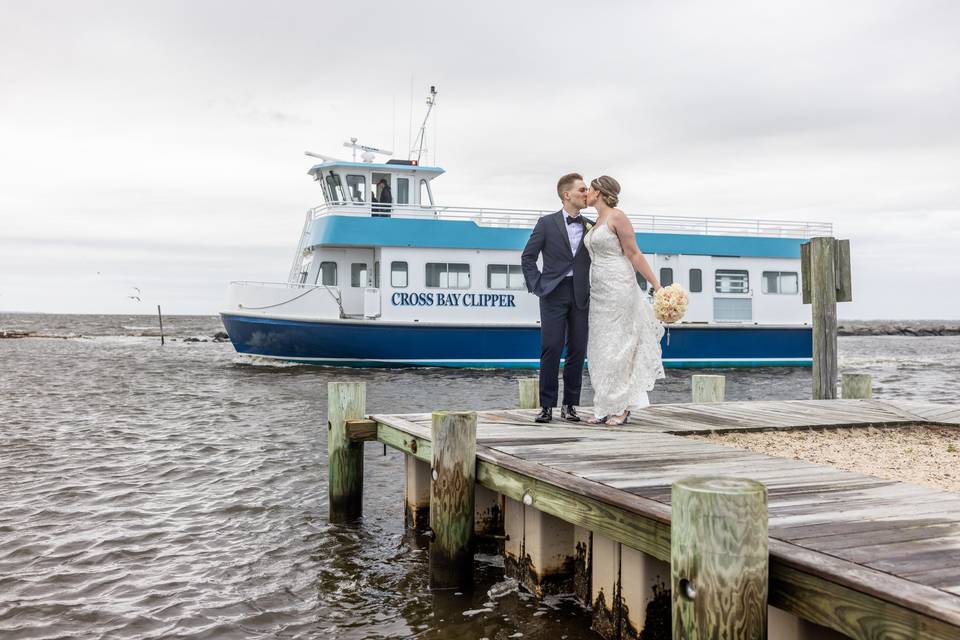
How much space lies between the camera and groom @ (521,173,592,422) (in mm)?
5344

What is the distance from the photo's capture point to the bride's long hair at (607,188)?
16.9 ft

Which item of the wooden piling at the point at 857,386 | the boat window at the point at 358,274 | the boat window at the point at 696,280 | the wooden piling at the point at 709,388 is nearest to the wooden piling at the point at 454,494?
the wooden piling at the point at 709,388

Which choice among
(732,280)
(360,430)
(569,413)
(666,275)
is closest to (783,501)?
(569,413)

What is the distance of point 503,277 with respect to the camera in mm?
17625

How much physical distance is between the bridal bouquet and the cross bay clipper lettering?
1197cm

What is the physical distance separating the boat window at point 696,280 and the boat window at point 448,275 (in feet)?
17.3

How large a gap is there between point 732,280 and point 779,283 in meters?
1.21

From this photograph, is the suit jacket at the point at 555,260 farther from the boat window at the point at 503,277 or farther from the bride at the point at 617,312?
the boat window at the point at 503,277

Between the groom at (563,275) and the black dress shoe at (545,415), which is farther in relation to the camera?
the black dress shoe at (545,415)

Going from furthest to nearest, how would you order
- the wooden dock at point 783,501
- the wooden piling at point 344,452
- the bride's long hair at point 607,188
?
1. the wooden piling at point 344,452
2. the bride's long hair at point 607,188
3. the wooden dock at point 783,501

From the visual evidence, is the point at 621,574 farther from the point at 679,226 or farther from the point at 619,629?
the point at 679,226

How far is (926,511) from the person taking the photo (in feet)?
9.89

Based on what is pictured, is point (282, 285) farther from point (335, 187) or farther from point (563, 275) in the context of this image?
point (563, 275)

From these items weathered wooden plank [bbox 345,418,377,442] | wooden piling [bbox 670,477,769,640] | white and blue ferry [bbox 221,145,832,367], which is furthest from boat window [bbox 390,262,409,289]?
wooden piling [bbox 670,477,769,640]
